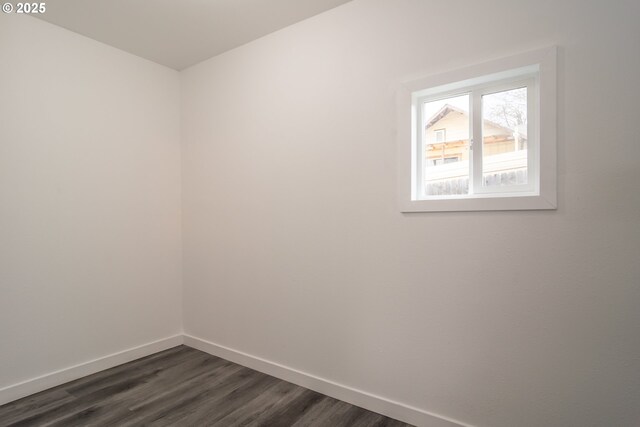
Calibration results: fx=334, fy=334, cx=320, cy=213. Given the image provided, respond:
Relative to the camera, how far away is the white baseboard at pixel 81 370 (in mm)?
2316

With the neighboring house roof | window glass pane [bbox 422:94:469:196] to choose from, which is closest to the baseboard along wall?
window glass pane [bbox 422:94:469:196]

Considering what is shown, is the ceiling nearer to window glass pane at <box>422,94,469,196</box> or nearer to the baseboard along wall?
window glass pane at <box>422,94,469,196</box>

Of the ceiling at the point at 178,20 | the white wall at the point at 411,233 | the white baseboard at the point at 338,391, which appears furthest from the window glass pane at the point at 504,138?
the white baseboard at the point at 338,391

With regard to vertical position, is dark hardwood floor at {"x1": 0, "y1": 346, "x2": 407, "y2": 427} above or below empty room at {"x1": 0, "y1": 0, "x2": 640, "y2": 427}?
below

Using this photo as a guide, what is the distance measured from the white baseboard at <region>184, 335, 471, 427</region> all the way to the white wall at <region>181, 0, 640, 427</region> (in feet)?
0.17

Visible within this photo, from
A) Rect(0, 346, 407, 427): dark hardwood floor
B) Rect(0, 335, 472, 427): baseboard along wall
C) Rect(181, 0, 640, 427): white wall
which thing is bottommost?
Rect(0, 346, 407, 427): dark hardwood floor

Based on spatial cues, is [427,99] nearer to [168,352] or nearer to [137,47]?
[137,47]

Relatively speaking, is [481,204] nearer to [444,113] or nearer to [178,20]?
[444,113]

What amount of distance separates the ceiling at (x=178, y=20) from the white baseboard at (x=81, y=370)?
8.66ft

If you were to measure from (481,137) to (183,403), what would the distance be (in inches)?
101

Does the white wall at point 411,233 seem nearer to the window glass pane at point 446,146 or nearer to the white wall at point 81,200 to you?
the window glass pane at point 446,146

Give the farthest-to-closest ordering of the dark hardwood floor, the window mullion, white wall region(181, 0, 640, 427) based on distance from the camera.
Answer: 1. the dark hardwood floor
2. the window mullion
3. white wall region(181, 0, 640, 427)

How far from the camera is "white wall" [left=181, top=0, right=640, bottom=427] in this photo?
1.54 m

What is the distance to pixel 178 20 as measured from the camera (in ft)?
8.14
